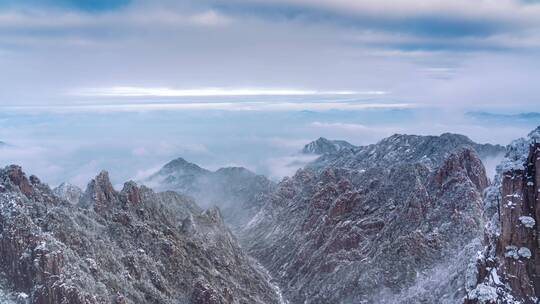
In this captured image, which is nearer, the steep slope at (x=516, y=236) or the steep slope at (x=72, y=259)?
the steep slope at (x=516, y=236)

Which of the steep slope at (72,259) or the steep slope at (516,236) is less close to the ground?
the steep slope at (516,236)

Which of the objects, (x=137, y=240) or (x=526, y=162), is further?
(x=137, y=240)

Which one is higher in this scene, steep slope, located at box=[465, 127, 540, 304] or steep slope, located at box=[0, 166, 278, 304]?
steep slope, located at box=[465, 127, 540, 304]

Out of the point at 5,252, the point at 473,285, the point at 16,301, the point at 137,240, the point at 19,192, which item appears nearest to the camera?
the point at 473,285

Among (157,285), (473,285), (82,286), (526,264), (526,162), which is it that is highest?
(526,162)

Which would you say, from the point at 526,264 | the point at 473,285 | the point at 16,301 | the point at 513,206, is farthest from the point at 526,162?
the point at 16,301

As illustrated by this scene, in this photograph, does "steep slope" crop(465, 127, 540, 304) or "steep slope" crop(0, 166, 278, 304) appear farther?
"steep slope" crop(0, 166, 278, 304)

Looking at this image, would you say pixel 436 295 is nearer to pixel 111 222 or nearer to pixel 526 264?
pixel 526 264

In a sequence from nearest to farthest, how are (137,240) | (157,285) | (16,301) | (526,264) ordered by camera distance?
(526,264) → (16,301) → (157,285) → (137,240)
